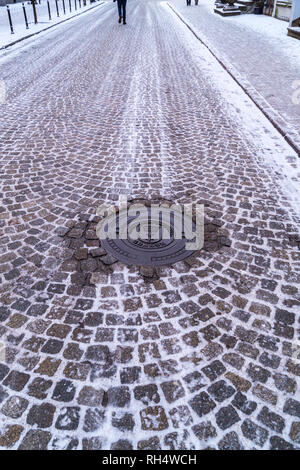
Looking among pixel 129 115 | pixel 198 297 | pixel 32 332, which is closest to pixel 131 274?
pixel 198 297

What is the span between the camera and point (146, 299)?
10.7ft

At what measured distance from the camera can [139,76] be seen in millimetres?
10789

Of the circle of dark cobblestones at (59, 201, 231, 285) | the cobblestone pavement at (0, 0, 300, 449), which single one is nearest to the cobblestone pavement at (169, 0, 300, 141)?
the cobblestone pavement at (0, 0, 300, 449)

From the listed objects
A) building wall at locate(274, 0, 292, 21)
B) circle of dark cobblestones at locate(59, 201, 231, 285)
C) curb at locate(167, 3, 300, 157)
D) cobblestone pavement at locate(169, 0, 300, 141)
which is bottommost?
circle of dark cobblestones at locate(59, 201, 231, 285)

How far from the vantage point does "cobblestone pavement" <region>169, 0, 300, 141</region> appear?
8.55 metres

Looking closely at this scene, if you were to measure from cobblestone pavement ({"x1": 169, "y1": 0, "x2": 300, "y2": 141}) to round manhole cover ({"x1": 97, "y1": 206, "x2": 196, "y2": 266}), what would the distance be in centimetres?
435

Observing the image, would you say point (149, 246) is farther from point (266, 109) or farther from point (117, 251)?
point (266, 109)

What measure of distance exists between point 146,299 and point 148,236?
103cm

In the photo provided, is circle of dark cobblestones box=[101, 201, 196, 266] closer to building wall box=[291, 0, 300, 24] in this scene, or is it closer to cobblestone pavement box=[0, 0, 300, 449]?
cobblestone pavement box=[0, 0, 300, 449]

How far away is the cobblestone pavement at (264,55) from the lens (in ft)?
28.0

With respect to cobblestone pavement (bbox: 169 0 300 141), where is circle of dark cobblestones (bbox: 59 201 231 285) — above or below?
below

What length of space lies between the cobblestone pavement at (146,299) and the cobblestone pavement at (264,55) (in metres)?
2.01

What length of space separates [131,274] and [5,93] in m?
8.22
